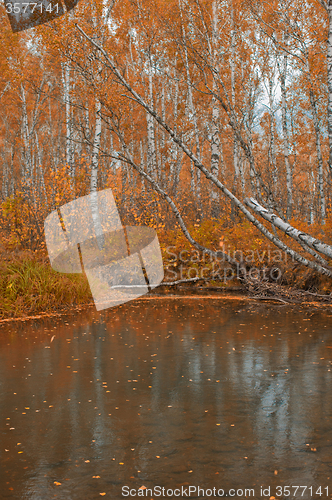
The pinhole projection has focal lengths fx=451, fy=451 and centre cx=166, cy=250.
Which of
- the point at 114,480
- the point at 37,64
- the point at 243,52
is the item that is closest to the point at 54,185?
the point at 114,480

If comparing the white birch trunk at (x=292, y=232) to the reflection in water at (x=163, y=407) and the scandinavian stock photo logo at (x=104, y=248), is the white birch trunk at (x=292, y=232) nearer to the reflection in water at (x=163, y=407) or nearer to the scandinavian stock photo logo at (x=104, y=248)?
the reflection in water at (x=163, y=407)

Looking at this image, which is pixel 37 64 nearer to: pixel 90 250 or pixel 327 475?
pixel 90 250

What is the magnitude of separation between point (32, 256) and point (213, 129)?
26.5 ft

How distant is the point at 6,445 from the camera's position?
4270 millimetres
